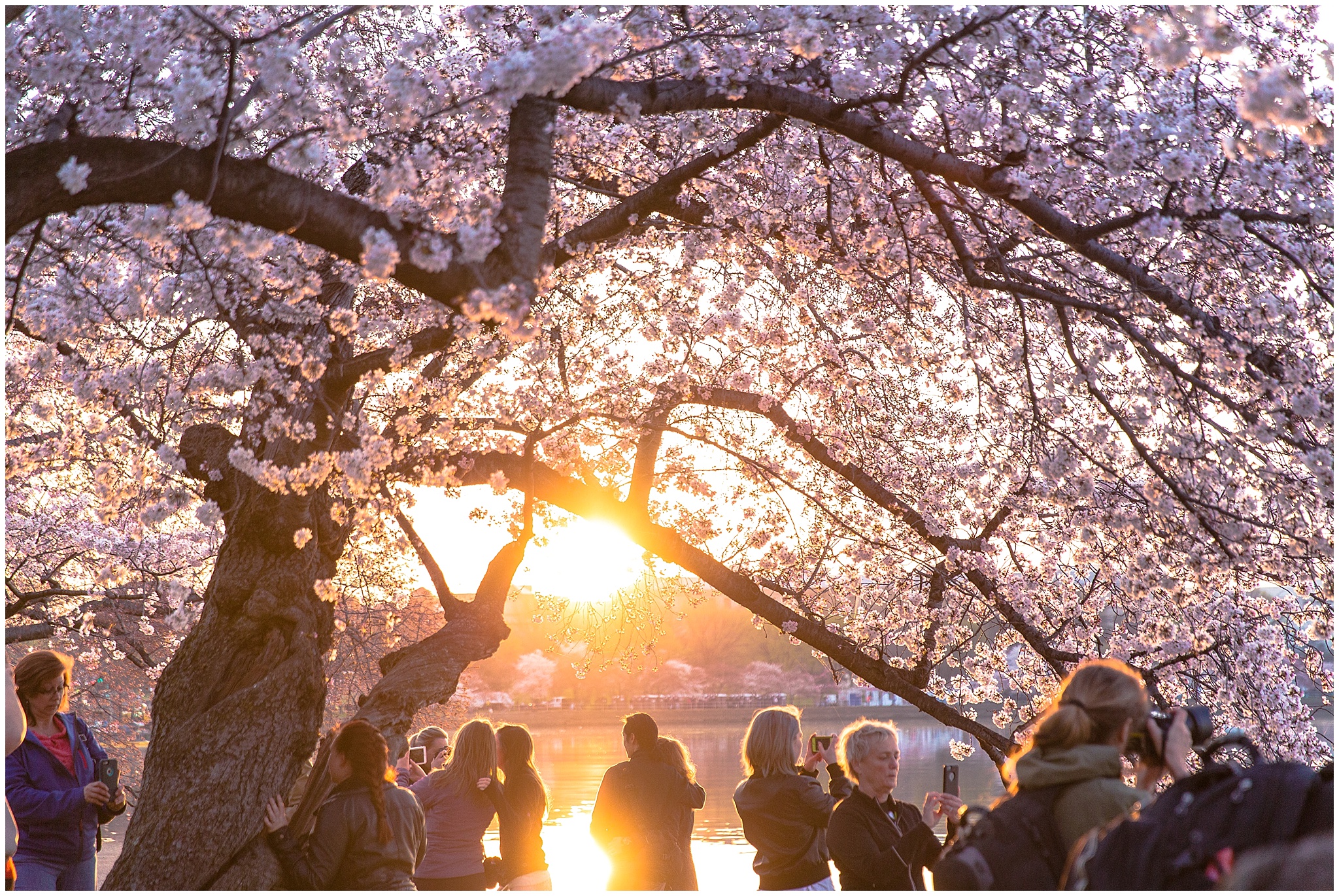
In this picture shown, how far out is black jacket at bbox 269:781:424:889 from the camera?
409cm

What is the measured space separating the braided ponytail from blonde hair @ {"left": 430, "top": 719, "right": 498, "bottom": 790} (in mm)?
1562

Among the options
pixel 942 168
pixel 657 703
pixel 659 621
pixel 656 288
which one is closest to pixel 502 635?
pixel 659 621

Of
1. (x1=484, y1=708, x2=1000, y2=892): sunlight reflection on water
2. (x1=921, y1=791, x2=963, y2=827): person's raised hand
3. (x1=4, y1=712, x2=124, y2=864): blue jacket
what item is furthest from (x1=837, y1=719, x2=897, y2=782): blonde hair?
(x1=484, y1=708, x2=1000, y2=892): sunlight reflection on water

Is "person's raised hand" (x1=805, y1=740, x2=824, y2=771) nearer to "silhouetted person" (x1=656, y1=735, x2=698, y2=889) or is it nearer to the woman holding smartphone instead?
"silhouetted person" (x1=656, y1=735, x2=698, y2=889)

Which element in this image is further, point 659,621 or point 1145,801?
point 659,621

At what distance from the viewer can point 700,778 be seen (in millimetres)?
29984

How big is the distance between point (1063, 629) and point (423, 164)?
512cm

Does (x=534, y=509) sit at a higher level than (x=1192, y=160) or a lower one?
lower

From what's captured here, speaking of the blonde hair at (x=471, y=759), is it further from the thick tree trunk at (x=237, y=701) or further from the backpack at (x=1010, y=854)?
the backpack at (x=1010, y=854)

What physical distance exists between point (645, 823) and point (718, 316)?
3.75 metres

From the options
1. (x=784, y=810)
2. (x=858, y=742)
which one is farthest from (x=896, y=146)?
(x=784, y=810)

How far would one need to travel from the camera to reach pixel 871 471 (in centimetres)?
798

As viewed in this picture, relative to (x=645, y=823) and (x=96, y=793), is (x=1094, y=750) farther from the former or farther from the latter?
(x=96, y=793)

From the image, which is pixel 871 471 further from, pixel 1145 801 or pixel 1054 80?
pixel 1145 801
